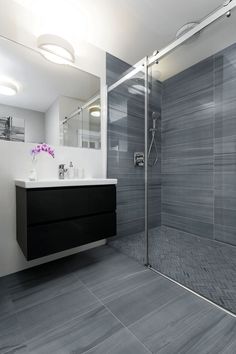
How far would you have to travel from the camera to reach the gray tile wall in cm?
231

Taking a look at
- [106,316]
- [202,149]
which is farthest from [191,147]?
[106,316]

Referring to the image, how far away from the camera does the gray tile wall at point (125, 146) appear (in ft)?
7.57

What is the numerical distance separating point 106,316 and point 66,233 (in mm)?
630

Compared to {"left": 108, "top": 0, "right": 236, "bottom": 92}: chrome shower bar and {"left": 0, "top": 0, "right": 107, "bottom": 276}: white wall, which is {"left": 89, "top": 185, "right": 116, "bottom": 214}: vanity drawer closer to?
{"left": 0, "top": 0, "right": 107, "bottom": 276}: white wall

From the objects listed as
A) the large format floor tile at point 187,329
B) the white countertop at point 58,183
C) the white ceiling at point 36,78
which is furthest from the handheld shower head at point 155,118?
the large format floor tile at point 187,329

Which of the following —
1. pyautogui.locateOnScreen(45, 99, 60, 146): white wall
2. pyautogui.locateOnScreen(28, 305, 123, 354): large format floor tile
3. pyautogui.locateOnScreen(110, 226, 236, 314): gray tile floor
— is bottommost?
pyautogui.locateOnScreen(28, 305, 123, 354): large format floor tile

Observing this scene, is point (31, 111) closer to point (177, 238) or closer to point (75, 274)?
point (75, 274)

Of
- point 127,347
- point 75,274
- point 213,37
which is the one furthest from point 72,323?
point 213,37

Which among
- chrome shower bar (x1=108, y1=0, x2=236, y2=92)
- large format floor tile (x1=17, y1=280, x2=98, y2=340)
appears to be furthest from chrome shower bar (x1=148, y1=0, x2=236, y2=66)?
large format floor tile (x1=17, y1=280, x2=98, y2=340)

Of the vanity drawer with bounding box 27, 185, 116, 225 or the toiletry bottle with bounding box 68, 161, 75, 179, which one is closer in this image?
the vanity drawer with bounding box 27, 185, 116, 225

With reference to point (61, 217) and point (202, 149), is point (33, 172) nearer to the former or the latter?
point (61, 217)

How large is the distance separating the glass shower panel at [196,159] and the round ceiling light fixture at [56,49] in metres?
0.87

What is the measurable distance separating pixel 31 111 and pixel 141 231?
6.29ft

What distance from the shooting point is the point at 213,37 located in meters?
1.94
